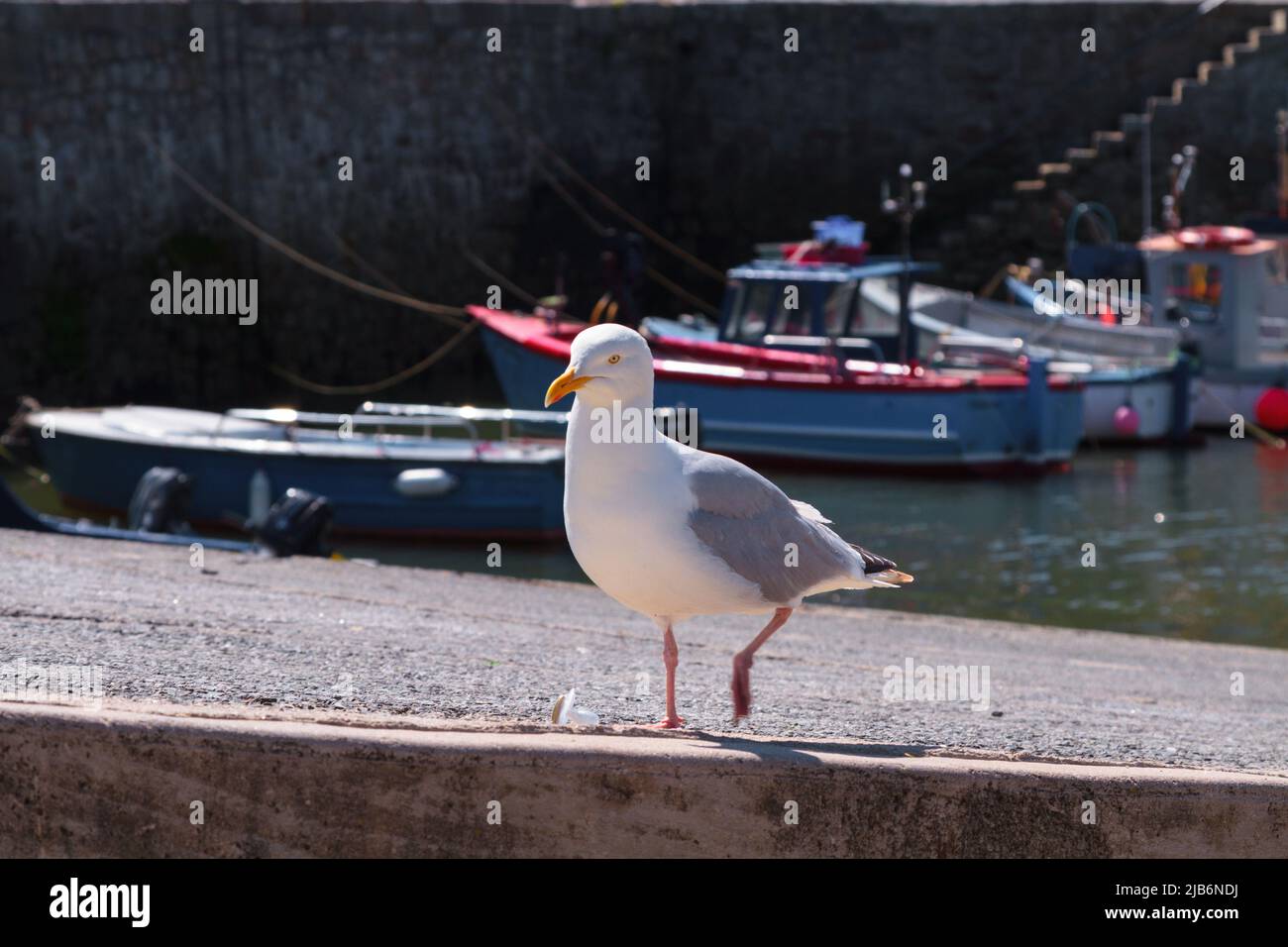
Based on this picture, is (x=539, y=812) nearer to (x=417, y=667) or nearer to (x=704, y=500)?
(x=704, y=500)

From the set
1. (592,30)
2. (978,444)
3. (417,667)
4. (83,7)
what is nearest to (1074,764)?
(417,667)

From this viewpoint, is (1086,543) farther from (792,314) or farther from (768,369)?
(792,314)

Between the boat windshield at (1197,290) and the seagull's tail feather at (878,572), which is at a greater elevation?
the boat windshield at (1197,290)

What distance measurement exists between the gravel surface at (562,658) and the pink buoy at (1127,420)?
1083cm

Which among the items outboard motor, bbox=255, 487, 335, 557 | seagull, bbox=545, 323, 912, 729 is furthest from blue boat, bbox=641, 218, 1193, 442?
seagull, bbox=545, 323, 912, 729

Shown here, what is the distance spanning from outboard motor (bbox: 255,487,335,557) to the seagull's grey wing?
314 inches

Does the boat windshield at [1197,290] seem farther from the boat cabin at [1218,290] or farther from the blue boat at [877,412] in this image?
the blue boat at [877,412]

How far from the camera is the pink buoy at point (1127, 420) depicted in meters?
22.6

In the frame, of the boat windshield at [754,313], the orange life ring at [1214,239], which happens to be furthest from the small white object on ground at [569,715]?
the orange life ring at [1214,239]

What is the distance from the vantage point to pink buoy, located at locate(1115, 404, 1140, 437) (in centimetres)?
2258

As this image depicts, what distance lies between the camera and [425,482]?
16.2 m

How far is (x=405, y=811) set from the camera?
500 cm

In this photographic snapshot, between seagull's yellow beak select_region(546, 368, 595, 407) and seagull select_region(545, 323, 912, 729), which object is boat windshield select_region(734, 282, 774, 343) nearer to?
seagull select_region(545, 323, 912, 729)

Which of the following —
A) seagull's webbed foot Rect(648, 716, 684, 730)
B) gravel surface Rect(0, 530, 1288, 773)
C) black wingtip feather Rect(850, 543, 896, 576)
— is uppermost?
black wingtip feather Rect(850, 543, 896, 576)
